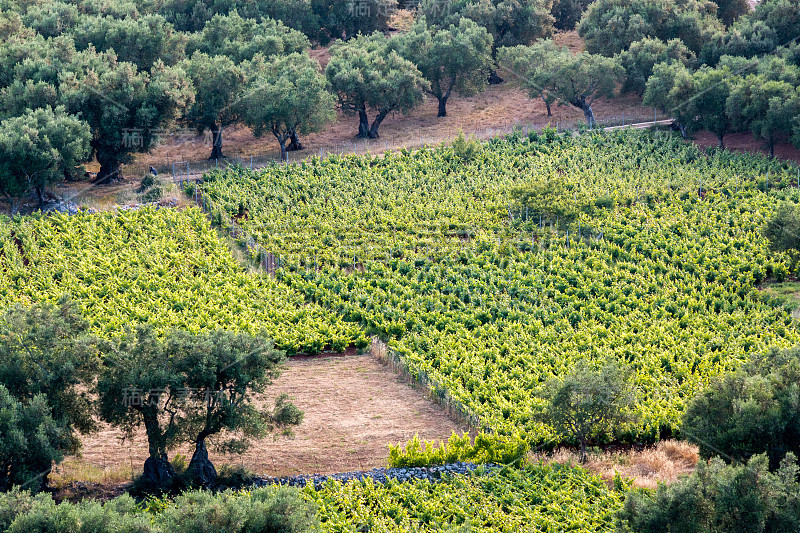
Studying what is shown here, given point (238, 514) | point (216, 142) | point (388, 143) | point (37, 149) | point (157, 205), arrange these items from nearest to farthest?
point (238, 514) < point (37, 149) < point (157, 205) < point (216, 142) < point (388, 143)

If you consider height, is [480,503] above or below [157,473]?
below

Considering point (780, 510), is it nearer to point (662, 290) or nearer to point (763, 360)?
point (763, 360)

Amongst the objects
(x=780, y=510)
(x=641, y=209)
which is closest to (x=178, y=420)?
(x=780, y=510)

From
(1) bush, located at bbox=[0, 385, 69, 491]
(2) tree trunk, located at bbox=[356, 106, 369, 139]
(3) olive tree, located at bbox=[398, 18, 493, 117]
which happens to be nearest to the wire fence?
(2) tree trunk, located at bbox=[356, 106, 369, 139]

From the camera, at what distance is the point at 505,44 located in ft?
278

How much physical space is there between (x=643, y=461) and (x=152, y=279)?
27298 millimetres

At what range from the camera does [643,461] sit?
37.1 meters

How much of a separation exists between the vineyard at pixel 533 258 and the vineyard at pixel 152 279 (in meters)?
2.14

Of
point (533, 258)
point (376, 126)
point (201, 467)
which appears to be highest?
point (376, 126)

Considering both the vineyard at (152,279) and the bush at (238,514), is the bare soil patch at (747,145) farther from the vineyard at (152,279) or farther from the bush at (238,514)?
the bush at (238,514)

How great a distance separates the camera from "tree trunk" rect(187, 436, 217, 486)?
35.1 m

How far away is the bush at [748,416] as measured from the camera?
33.9 m

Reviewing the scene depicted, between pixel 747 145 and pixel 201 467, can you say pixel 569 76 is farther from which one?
pixel 201 467

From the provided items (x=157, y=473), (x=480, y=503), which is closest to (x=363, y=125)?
(x=157, y=473)
